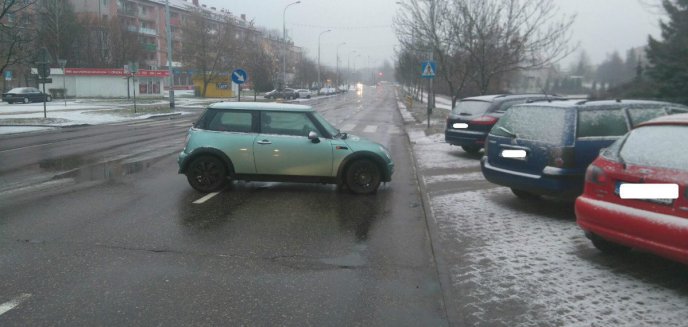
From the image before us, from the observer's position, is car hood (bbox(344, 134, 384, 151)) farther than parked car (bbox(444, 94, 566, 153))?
No

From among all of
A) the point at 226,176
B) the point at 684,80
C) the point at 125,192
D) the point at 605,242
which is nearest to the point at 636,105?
the point at 605,242

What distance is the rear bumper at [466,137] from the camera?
527 inches

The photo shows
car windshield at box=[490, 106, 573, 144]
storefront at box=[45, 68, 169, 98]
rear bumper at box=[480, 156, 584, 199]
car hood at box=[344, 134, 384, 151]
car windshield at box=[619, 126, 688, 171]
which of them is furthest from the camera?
storefront at box=[45, 68, 169, 98]

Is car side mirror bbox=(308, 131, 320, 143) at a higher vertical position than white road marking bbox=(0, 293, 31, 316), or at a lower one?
higher

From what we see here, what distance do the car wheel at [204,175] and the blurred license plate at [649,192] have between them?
5641 mm

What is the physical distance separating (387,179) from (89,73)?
52412 mm

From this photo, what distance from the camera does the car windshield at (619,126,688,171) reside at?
176 inches

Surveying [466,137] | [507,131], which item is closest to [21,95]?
[466,137]

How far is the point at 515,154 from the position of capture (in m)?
7.57

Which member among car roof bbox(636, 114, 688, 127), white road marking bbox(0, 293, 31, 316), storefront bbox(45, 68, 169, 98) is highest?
storefront bbox(45, 68, 169, 98)

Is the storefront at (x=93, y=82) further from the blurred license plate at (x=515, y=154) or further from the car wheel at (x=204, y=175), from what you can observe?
the blurred license plate at (x=515, y=154)

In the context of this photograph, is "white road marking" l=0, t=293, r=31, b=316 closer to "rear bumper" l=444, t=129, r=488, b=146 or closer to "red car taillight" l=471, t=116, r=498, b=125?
"rear bumper" l=444, t=129, r=488, b=146

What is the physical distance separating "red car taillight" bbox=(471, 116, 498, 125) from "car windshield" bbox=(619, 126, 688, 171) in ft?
27.2

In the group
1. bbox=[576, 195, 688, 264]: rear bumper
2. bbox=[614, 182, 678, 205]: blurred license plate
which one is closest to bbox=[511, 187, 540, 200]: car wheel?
bbox=[576, 195, 688, 264]: rear bumper
